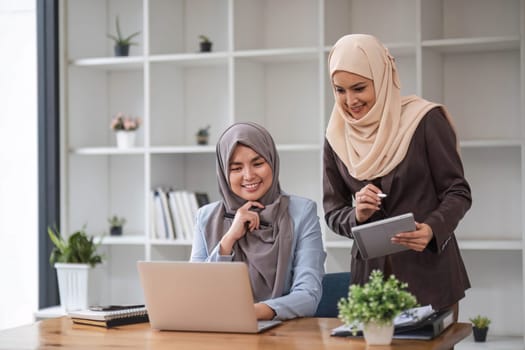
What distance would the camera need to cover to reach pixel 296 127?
14.0ft

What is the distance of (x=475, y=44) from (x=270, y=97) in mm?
1098

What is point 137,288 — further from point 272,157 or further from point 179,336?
point 179,336

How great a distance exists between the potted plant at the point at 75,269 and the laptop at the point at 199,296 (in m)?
1.94

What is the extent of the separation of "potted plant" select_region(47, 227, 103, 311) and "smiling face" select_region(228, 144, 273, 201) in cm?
166

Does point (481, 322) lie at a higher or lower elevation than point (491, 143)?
lower

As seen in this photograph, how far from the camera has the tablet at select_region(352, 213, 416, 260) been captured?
2.08 metres

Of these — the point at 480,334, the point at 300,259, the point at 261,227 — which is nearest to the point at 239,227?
the point at 261,227

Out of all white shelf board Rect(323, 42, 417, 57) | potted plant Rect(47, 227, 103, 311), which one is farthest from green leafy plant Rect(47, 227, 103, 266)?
white shelf board Rect(323, 42, 417, 57)

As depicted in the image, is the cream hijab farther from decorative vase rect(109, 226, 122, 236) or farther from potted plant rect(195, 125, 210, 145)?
decorative vase rect(109, 226, 122, 236)

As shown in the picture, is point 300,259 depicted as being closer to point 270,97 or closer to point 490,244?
point 490,244

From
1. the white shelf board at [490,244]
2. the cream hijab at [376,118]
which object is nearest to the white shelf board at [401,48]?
the white shelf board at [490,244]

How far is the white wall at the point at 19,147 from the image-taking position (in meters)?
4.44

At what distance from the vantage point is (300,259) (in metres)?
2.58

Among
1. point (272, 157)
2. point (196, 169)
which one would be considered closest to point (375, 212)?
point (272, 157)
